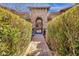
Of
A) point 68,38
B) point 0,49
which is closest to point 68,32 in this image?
point 68,38

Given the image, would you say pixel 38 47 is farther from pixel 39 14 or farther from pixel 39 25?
pixel 39 14

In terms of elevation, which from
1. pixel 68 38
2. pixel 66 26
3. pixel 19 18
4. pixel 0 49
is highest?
pixel 19 18

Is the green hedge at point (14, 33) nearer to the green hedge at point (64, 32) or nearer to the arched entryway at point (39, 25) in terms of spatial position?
the arched entryway at point (39, 25)

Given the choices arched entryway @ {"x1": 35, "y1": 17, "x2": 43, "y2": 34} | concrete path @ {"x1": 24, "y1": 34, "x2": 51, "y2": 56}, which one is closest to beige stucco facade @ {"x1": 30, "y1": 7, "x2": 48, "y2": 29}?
arched entryway @ {"x1": 35, "y1": 17, "x2": 43, "y2": 34}

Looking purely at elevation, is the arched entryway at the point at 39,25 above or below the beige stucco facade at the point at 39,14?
below

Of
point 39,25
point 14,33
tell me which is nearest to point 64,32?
point 39,25

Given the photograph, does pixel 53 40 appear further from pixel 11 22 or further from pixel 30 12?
pixel 11 22

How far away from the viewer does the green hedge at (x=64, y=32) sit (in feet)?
5.45

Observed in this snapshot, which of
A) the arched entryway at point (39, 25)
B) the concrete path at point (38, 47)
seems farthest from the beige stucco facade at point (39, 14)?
the concrete path at point (38, 47)

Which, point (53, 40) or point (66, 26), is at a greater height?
point (66, 26)

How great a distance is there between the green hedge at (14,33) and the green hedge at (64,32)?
0.26m

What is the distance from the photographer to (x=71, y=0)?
1.68 meters

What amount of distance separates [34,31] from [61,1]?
1.50ft

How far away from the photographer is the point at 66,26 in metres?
1.68
